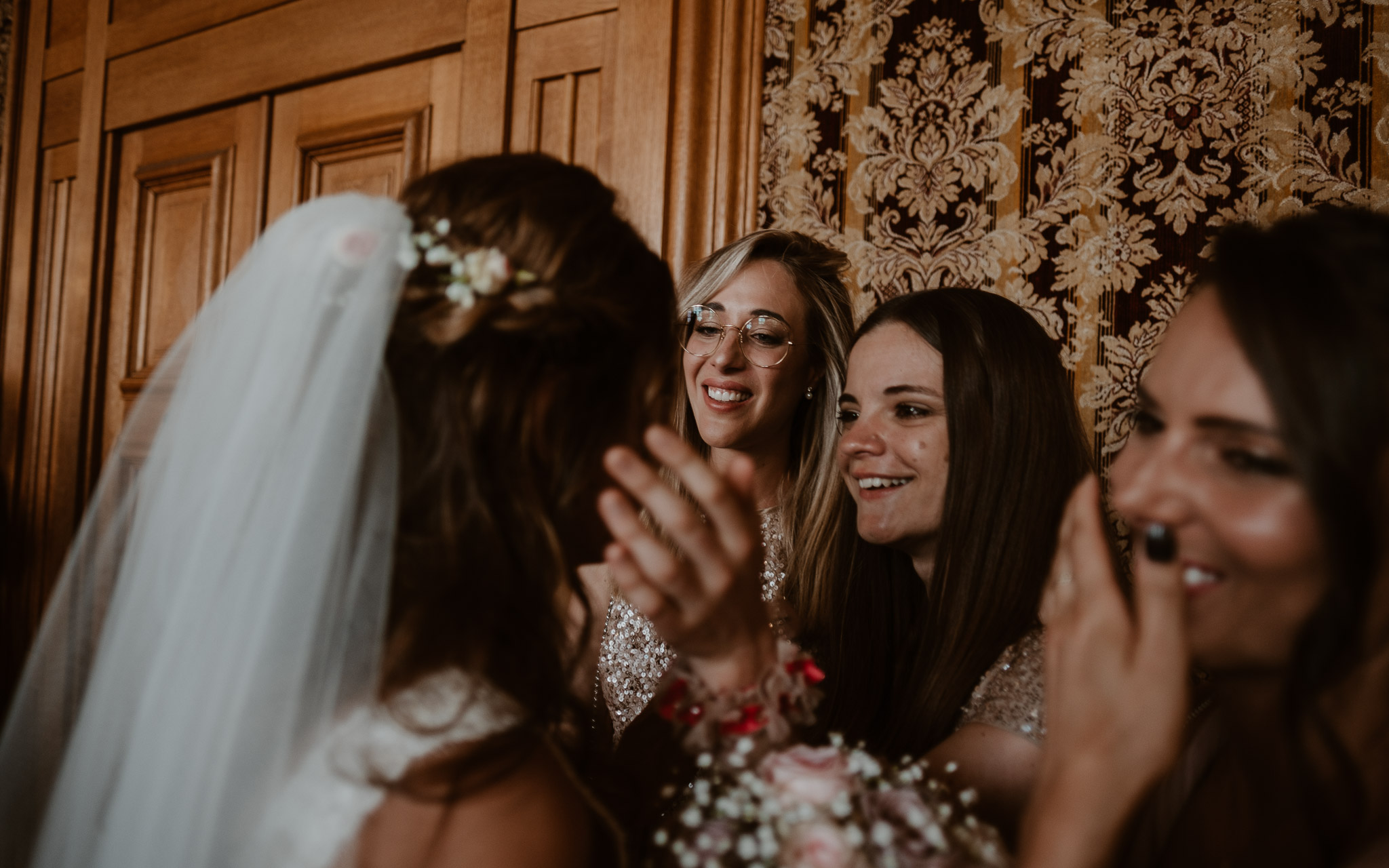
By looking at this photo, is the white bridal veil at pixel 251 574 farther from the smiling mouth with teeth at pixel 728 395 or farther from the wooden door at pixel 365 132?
the wooden door at pixel 365 132

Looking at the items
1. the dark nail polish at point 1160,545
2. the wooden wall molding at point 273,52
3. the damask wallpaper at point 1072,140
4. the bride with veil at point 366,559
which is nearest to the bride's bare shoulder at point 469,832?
the bride with veil at point 366,559

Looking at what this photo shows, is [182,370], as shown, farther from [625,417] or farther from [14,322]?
[14,322]

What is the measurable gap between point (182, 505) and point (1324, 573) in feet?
4.44

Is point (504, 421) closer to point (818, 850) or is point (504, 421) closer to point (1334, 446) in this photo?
point (818, 850)

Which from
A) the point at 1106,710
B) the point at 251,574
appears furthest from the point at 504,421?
the point at 1106,710

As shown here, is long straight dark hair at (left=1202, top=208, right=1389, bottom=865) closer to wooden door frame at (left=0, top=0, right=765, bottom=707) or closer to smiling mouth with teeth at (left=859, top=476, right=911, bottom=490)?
smiling mouth with teeth at (left=859, top=476, right=911, bottom=490)

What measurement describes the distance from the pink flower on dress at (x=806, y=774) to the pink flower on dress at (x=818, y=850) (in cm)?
4

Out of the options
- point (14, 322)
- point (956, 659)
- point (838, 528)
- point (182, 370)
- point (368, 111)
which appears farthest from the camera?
point (14, 322)

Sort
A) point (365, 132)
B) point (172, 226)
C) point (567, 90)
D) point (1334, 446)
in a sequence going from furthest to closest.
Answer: point (172, 226)
point (365, 132)
point (567, 90)
point (1334, 446)

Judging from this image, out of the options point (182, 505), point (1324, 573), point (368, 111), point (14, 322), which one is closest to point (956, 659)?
point (1324, 573)

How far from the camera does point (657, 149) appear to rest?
8.82ft

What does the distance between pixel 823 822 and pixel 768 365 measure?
144 cm

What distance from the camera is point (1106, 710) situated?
3.41 feet

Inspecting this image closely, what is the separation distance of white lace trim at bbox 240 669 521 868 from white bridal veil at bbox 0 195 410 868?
0.03 meters
